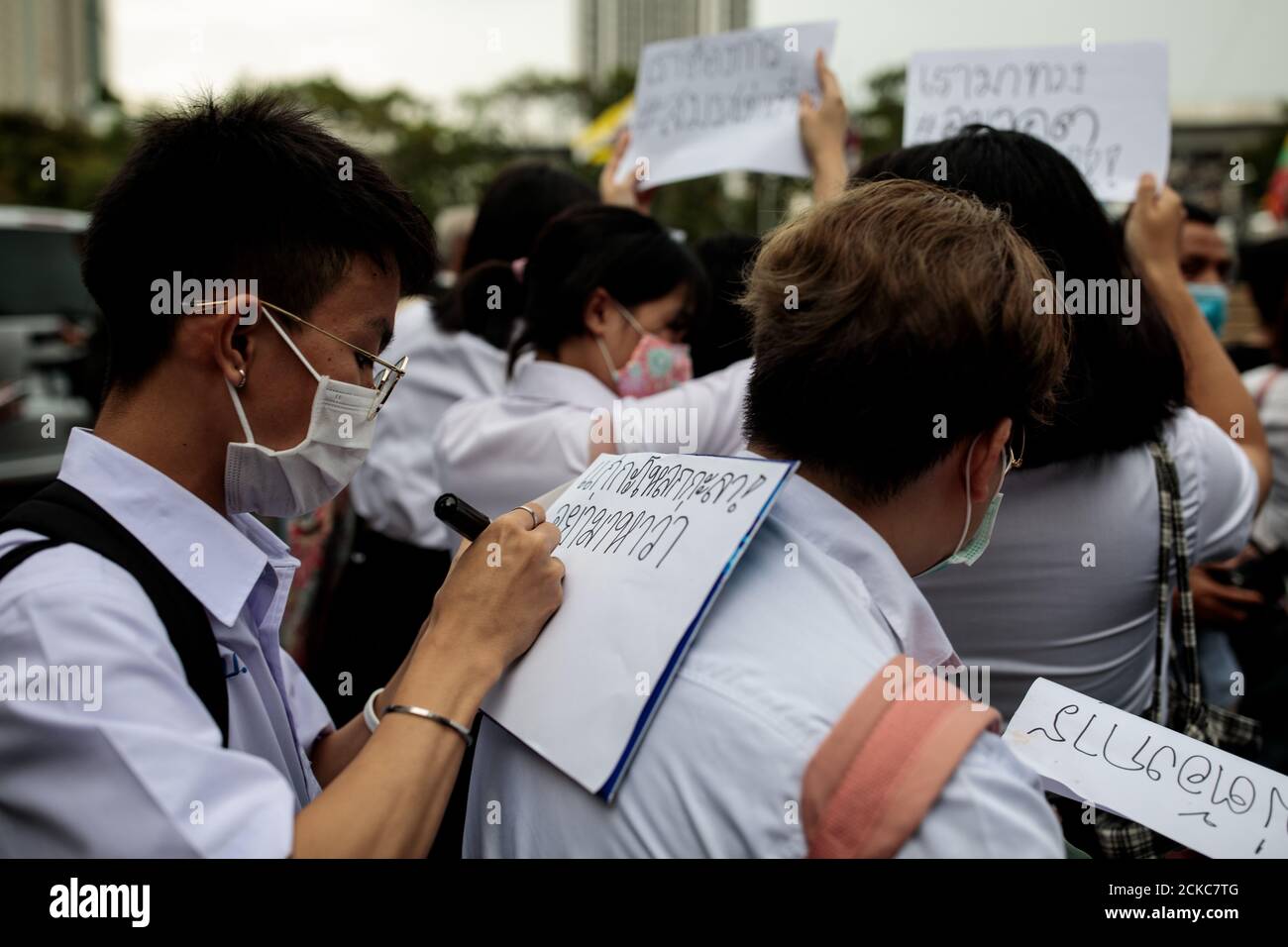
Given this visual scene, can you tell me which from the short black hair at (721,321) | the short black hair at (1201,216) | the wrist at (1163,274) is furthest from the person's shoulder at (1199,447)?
the short black hair at (1201,216)

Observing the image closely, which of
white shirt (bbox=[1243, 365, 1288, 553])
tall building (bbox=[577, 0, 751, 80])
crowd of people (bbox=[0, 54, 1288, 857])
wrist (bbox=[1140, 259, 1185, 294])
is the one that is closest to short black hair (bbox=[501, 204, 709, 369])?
crowd of people (bbox=[0, 54, 1288, 857])

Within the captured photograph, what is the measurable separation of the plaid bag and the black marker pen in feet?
3.69

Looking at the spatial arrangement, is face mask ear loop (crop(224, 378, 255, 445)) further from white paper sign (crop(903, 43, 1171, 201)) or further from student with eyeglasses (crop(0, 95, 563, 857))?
white paper sign (crop(903, 43, 1171, 201))

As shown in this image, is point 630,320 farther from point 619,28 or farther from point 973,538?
point 619,28

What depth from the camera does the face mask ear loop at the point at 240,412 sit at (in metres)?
1.49

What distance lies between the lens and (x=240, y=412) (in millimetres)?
1501

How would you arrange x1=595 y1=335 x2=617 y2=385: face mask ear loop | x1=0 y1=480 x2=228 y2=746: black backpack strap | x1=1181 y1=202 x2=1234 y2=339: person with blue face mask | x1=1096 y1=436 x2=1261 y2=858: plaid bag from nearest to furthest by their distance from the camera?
x1=0 y1=480 x2=228 y2=746: black backpack strap < x1=1096 y1=436 x2=1261 y2=858: plaid bag < x1=595 y1=335 x2=617 y2=385: face mask ear loop < x1=1181 y1=202 x2=1234 y2=339: person with blue face mask

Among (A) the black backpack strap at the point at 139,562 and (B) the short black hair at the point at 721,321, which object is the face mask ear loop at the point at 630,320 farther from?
(A) the black backpack strap at the point at 139,562

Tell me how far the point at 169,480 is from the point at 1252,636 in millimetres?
2625

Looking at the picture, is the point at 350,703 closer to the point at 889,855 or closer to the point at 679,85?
the point at 679,85

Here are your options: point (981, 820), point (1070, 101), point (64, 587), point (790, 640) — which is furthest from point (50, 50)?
point (981, 820)

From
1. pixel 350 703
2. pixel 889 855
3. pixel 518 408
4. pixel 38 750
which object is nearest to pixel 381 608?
pixel 350 703

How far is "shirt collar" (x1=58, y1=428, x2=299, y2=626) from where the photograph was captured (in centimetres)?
137

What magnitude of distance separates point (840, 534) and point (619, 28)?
4292 centimetres
